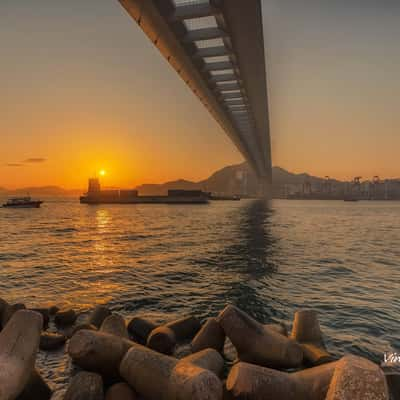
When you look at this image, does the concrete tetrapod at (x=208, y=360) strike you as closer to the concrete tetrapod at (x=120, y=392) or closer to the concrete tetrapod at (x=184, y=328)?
the concrete tetrapod at (x=120, y=392)

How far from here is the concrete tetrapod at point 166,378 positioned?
2.76 meters

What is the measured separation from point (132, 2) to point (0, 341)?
15.7 m

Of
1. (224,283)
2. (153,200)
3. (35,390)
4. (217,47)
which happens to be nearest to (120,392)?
(35,390)

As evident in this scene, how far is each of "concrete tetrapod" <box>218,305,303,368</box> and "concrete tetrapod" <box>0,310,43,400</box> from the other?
7.44 ft

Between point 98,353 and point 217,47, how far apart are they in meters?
21.8

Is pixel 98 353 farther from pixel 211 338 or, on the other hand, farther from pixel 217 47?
pixel 217 47

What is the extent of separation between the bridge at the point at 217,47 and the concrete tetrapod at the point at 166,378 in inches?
622

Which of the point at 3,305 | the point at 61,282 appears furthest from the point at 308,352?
the point at 61,282

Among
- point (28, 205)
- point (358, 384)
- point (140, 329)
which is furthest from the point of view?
point (28, 205)

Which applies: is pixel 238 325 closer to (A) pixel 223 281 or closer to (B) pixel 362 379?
(B) pixel 362 379

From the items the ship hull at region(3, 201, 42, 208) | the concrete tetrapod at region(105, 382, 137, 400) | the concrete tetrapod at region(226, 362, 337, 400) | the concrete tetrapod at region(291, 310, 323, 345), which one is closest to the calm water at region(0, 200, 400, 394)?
the concrete tetrapod at region(291, 310, 323, 345)

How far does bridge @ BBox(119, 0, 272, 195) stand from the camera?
631 inches

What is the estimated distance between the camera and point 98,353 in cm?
371

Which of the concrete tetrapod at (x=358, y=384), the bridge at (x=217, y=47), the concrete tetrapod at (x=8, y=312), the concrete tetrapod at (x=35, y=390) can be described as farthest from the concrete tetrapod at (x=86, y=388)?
the bridge at (x=217, y=47)
